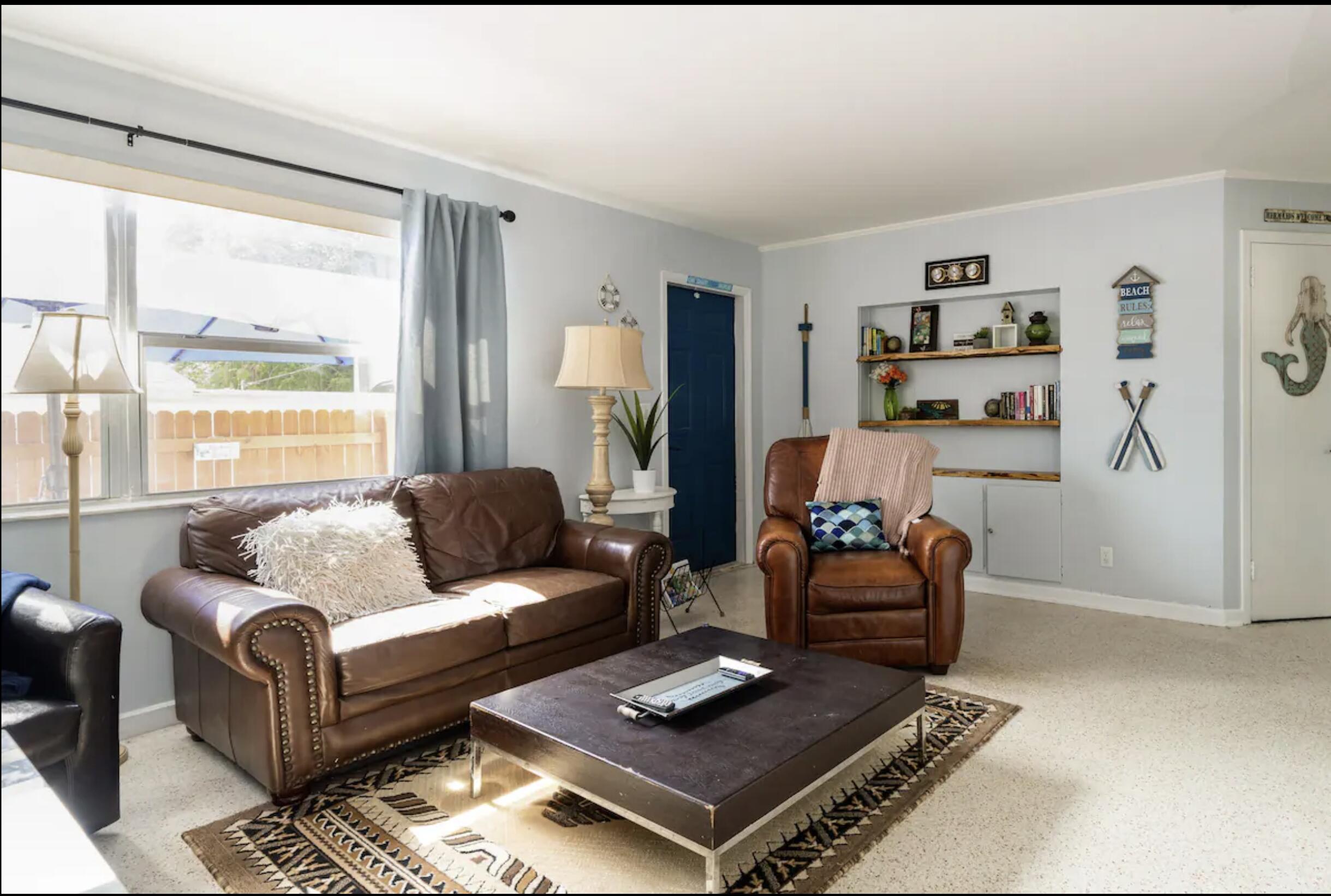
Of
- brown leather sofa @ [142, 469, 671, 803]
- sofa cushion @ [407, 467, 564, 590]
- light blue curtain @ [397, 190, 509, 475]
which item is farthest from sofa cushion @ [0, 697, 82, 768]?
light blue curtain @ [397, 190, 509, 475]

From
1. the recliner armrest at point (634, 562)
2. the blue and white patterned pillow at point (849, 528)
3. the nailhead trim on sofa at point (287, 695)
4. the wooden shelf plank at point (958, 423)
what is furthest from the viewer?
the wooden shelf plank at point (958, 423)

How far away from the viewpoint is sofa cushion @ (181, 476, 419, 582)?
2541 millimetres

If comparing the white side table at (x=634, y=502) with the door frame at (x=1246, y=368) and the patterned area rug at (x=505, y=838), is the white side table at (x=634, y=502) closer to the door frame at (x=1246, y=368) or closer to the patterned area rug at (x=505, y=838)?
the patterned area rug at (x=505, y=838)

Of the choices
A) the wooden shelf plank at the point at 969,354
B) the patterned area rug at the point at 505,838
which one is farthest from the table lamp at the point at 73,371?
the wooden shelf plank at the point at 969,354

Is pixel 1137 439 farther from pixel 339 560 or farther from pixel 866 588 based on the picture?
pixel 339 560

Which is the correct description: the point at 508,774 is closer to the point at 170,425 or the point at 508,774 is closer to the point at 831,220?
the point at 170,425

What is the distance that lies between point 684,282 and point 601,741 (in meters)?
3.55

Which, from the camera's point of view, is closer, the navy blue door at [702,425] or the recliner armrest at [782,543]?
the recliner armrest at [782,543]

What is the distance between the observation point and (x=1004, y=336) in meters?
4.65

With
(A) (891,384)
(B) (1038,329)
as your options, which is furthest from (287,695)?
(B) (1038,329)

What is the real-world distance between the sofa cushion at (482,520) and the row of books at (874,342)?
2.59m

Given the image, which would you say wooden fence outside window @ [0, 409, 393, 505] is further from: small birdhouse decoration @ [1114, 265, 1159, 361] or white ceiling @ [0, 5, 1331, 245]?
small birdhouse decoration @ [1114, 265, 1159, 361]

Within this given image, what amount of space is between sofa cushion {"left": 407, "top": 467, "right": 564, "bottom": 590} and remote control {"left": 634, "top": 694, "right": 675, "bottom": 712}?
1265 mm

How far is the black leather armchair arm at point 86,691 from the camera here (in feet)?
5.46
